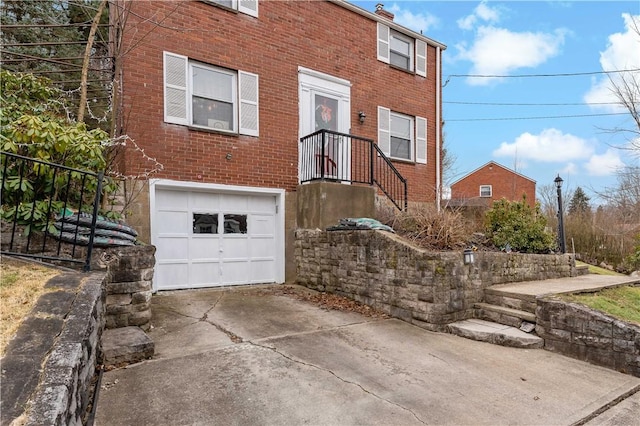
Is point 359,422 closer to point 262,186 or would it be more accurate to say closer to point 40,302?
point 40,302

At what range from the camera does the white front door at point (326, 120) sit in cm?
842

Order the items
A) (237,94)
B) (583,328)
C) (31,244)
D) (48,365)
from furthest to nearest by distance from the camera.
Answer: (237,94)
(583,328)
(31,244)
(48,365)

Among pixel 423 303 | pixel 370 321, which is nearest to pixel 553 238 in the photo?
pixel 423 303

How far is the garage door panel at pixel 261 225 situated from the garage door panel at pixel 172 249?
1.39 metres

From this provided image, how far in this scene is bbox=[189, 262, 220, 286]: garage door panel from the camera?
713 centimetres

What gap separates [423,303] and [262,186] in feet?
13.8

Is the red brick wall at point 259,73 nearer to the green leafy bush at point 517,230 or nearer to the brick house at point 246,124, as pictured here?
the brick house at point 246,124

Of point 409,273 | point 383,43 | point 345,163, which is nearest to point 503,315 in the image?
point 409,273

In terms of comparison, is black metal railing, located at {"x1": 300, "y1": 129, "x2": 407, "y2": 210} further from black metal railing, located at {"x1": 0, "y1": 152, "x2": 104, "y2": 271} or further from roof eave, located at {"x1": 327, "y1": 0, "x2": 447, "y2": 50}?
black metal railing, located at {"x1": 0, "y1": 152, "x2": 104, "y2": 271}

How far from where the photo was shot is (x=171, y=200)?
22.8 ft

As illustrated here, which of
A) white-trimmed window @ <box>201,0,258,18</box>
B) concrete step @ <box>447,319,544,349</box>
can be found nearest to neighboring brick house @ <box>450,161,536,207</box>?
white-trimmed window @ <box>201,0,258,18</box>

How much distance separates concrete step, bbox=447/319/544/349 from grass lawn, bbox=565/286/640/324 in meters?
0.81

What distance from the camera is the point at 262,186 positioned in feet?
25.8

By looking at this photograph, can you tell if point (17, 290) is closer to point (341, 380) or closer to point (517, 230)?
point (341, 380)
